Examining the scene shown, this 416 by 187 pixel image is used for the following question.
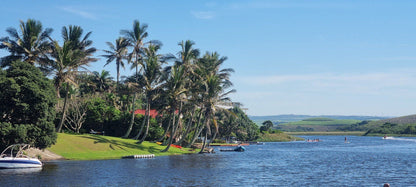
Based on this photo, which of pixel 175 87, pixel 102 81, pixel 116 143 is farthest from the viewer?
pixel 102 81

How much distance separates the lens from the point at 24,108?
6116 centimetres

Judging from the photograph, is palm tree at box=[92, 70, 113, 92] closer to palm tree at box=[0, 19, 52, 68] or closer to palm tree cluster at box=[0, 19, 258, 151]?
palm tree cluster at box=[0, 19, 258, 151]

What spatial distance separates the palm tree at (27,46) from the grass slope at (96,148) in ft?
49.5

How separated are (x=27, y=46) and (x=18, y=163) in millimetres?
28639

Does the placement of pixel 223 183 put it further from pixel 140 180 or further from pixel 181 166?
pixel 181 166

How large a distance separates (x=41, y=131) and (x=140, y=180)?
2051cm

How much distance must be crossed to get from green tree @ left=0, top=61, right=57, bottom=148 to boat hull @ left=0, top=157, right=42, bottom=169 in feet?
10.7

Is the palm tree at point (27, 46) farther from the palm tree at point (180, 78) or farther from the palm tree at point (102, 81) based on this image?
the palm tree at point (102, 81)

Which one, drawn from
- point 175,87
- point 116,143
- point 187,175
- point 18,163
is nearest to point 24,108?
point 18,163

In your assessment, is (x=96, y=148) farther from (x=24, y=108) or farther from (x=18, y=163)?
(x=18, y=163)

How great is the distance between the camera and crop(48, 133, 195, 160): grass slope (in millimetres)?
73831

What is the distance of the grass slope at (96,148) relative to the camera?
73831 millimetres

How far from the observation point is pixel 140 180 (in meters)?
51.7

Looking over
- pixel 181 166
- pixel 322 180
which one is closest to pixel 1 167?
pixel 181 166
